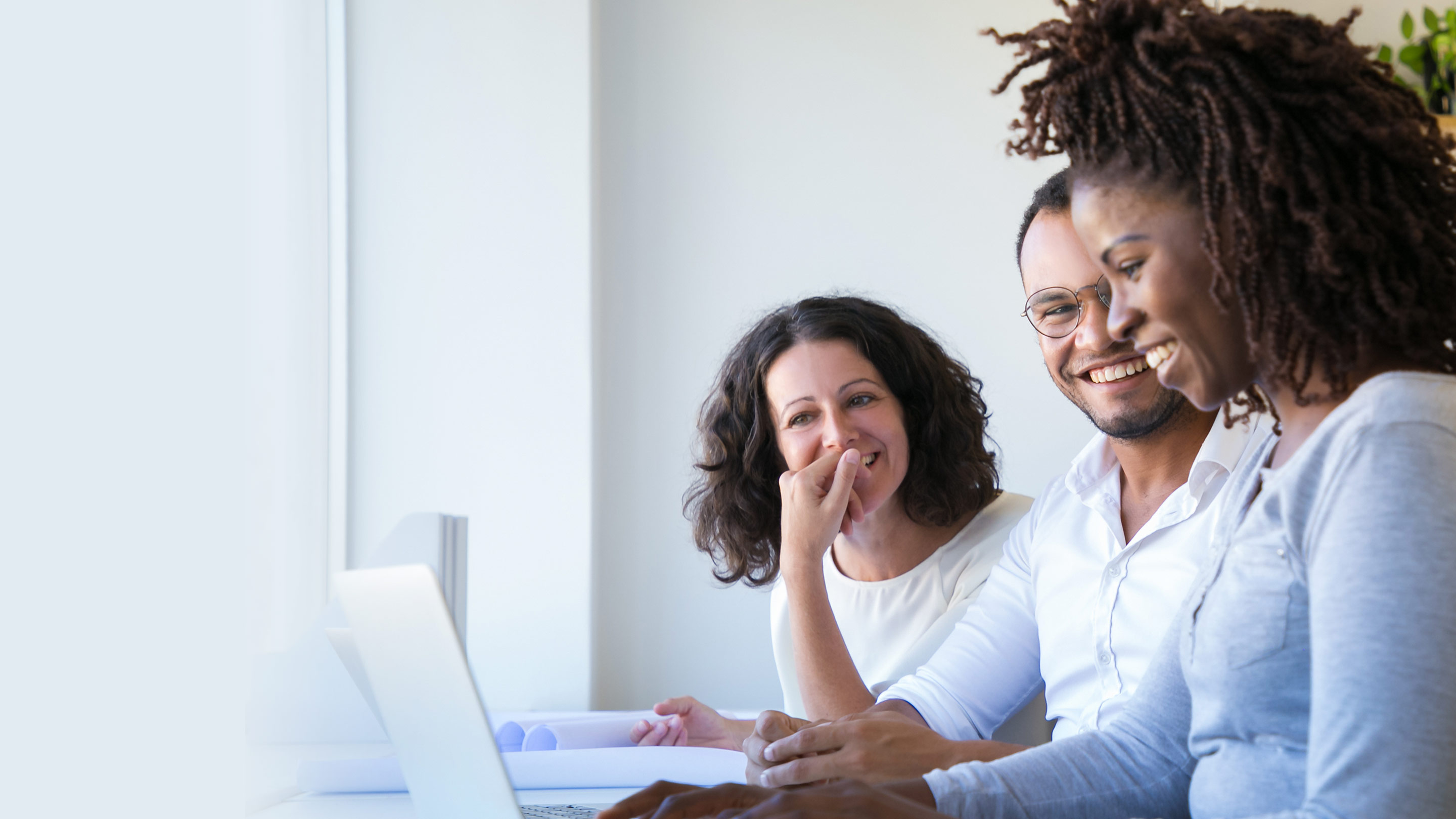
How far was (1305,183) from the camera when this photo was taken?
728mm

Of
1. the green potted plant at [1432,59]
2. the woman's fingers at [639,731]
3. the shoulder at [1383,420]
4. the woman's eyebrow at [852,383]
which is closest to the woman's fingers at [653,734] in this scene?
the woman's fingers at [639,731]

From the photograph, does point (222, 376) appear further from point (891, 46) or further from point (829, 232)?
point (891, 46)

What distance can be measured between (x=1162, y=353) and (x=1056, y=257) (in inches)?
27.0

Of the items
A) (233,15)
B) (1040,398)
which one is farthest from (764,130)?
(233,15)

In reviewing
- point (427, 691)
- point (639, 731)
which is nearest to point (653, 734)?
point (639, 731)

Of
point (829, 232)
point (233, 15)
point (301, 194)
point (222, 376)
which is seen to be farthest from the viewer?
point (829, 232)

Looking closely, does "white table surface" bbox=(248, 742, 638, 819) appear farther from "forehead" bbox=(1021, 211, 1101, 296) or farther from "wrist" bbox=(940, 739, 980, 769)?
"forehead" bbox=(1021, 211, 1101, 296)

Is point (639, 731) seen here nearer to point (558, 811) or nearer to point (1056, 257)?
point (558, 811)

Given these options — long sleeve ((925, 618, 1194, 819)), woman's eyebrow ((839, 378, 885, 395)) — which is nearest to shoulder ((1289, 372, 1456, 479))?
long sleeve ((925, 618, 1194, 819))

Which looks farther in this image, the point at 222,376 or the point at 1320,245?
the point at 222,376

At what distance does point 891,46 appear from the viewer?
2.63 meters

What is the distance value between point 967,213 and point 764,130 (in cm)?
51

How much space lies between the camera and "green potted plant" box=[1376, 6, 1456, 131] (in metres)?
2.55

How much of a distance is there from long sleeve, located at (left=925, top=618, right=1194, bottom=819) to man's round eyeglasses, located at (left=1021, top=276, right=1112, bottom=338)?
24.6 inches
